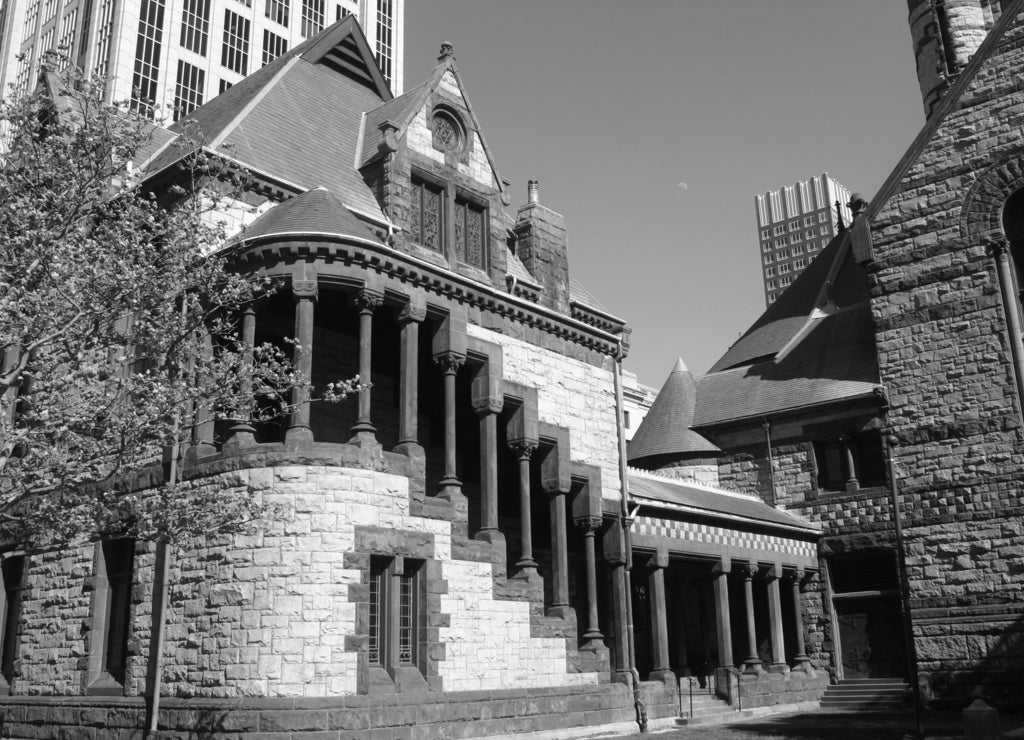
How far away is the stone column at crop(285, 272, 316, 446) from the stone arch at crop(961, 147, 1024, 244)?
18.2 m

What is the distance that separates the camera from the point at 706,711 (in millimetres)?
24406

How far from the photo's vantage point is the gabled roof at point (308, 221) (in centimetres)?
1830

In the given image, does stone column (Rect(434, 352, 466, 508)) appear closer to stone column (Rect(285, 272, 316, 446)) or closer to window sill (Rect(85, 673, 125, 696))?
stone column (Rect(285, 272, 316, 446))

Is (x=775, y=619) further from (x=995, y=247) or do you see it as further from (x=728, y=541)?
(x=995, y=247)

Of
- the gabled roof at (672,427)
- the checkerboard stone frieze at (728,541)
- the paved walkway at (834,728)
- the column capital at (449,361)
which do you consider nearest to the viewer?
the paved walkway at (834,728)

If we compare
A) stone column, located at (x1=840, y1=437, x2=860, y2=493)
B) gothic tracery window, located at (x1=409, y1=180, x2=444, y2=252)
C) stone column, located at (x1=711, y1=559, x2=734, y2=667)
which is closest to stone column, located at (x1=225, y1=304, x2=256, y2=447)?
gothic tracery window, located at (x1=409, y1=180, x2=444, y2=252)

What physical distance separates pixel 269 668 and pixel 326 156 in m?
12.8

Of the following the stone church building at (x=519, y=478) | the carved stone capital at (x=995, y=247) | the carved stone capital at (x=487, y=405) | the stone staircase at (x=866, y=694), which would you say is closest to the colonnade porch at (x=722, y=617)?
the stone church building at (x=519, y=478)

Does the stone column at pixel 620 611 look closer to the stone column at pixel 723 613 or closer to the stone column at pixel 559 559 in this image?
the stone column at pixel 559 559

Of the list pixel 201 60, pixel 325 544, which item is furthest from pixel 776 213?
pixel 325 544

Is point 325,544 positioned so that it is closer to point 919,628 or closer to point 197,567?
point 197,567

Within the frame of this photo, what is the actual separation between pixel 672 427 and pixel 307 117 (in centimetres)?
1666

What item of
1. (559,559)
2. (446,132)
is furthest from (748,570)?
(446,132)

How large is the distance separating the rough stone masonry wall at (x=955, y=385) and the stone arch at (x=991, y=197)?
6.1 inches
